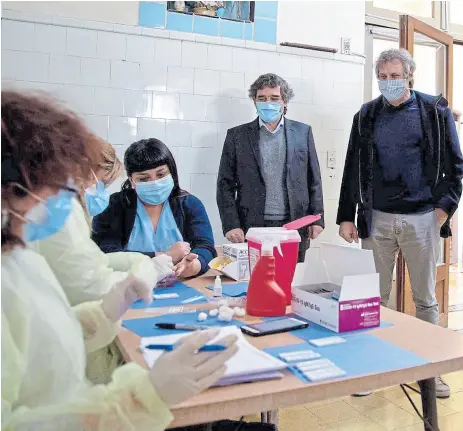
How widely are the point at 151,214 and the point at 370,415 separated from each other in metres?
1.38

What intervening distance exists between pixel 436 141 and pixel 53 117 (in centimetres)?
217

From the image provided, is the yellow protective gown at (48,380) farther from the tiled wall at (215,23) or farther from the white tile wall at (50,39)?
the tiled wall at (215,23)

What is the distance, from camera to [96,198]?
6.07ft

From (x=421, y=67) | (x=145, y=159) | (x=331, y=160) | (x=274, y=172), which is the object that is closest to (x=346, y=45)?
(x=331, y=160)

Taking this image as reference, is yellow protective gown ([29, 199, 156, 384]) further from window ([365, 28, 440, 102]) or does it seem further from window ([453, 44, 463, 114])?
window ([453, 44, 463, 114])

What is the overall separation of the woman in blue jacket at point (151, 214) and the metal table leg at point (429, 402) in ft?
3.00

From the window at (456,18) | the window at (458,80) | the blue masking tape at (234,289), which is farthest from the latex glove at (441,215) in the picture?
the window at (458,80)

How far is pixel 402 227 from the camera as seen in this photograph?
2523 mm

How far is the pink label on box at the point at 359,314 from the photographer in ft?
3.97

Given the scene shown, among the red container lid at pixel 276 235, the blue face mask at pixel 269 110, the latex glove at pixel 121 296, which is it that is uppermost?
the blue face mask at pixel 269 110

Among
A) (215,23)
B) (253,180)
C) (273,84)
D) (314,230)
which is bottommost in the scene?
(314,230)

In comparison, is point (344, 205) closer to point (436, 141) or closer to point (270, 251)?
point (436, 141)

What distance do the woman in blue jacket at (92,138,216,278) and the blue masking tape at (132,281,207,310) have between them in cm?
24

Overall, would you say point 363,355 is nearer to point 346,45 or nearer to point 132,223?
point 132,223
